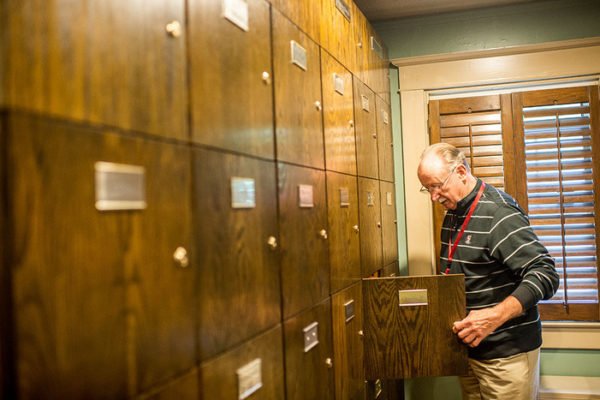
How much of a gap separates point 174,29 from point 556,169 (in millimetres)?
3126

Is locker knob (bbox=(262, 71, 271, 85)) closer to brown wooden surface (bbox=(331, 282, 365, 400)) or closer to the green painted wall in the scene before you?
brown wooden surface (bbox=(331, 282, 365, 400))

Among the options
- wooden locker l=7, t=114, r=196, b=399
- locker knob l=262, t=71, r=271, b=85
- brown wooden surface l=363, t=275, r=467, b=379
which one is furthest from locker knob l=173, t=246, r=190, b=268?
brown wooden surface l=363, t=275, r=467, b=379

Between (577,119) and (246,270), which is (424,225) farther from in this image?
(246,270)

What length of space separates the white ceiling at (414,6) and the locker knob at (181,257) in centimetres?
288

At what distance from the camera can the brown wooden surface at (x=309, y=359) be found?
1758 millimetres

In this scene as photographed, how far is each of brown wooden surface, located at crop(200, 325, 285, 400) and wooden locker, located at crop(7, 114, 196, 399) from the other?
0.13 m

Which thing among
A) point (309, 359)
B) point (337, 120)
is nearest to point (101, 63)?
point (309, 359)

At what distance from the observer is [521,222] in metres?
2.32

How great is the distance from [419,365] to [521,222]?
0.81 metres

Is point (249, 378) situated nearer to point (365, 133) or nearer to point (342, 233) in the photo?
point (342, 233)

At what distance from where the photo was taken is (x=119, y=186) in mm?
961

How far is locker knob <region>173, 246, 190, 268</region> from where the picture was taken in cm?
113

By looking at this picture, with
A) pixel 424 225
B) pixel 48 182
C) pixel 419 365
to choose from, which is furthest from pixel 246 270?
pixel 424 225

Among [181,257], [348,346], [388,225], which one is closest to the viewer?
[181,257]
